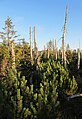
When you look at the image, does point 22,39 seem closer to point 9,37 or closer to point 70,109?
point 9,37

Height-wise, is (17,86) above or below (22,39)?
below

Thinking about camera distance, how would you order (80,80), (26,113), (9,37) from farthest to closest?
(9,37), (80,80), (26,113)

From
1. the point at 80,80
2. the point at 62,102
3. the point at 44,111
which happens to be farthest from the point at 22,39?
the point at 44,111

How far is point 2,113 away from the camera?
13180 mm

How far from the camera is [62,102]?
59.7 feet

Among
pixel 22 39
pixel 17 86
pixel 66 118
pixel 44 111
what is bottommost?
pixel 66 118

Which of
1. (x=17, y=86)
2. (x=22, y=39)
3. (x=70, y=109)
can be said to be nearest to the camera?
(x=17, y=86)

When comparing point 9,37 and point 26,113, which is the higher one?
point 9,37

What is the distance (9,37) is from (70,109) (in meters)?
32.3

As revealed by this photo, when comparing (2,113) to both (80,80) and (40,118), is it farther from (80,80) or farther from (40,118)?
(80,80)

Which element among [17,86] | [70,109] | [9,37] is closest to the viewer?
[17,86]

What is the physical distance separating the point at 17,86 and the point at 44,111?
2497mm

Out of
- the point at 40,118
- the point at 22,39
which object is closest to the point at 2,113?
the point at 40,118

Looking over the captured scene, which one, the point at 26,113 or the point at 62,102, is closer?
the point at 26,113
